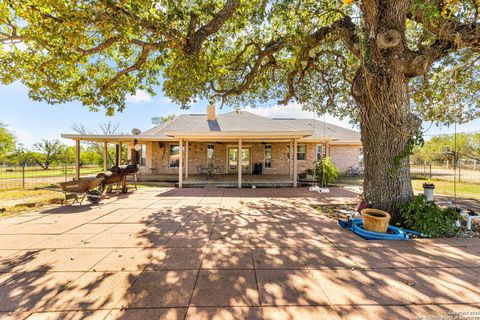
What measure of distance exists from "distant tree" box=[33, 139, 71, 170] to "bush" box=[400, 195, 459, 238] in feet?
128

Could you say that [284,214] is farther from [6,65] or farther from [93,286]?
[6,65]

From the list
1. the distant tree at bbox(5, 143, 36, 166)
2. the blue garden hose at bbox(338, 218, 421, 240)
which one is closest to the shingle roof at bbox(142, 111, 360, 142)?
the blue garden hose at bbox(338, 218, 421, 240)

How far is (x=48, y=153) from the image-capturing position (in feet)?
93.8

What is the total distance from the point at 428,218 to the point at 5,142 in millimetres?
44881

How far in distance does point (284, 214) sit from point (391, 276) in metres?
3.06

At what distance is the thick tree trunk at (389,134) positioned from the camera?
473 centimetres

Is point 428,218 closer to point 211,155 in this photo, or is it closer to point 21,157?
point 211,155

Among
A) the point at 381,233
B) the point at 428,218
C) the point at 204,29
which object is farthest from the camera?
the point at 204,29

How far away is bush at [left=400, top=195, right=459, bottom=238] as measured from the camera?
13.6ft

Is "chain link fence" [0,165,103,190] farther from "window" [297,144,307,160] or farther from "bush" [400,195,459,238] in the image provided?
"window" [297,144,307,160]

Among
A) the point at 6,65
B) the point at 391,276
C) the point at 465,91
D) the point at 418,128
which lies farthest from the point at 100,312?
the point at 465,91

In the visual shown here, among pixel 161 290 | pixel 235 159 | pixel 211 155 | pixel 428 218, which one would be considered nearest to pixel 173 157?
pixel 211 155

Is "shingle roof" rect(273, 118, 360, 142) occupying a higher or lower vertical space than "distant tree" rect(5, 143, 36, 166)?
higher

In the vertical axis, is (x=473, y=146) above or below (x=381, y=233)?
above
